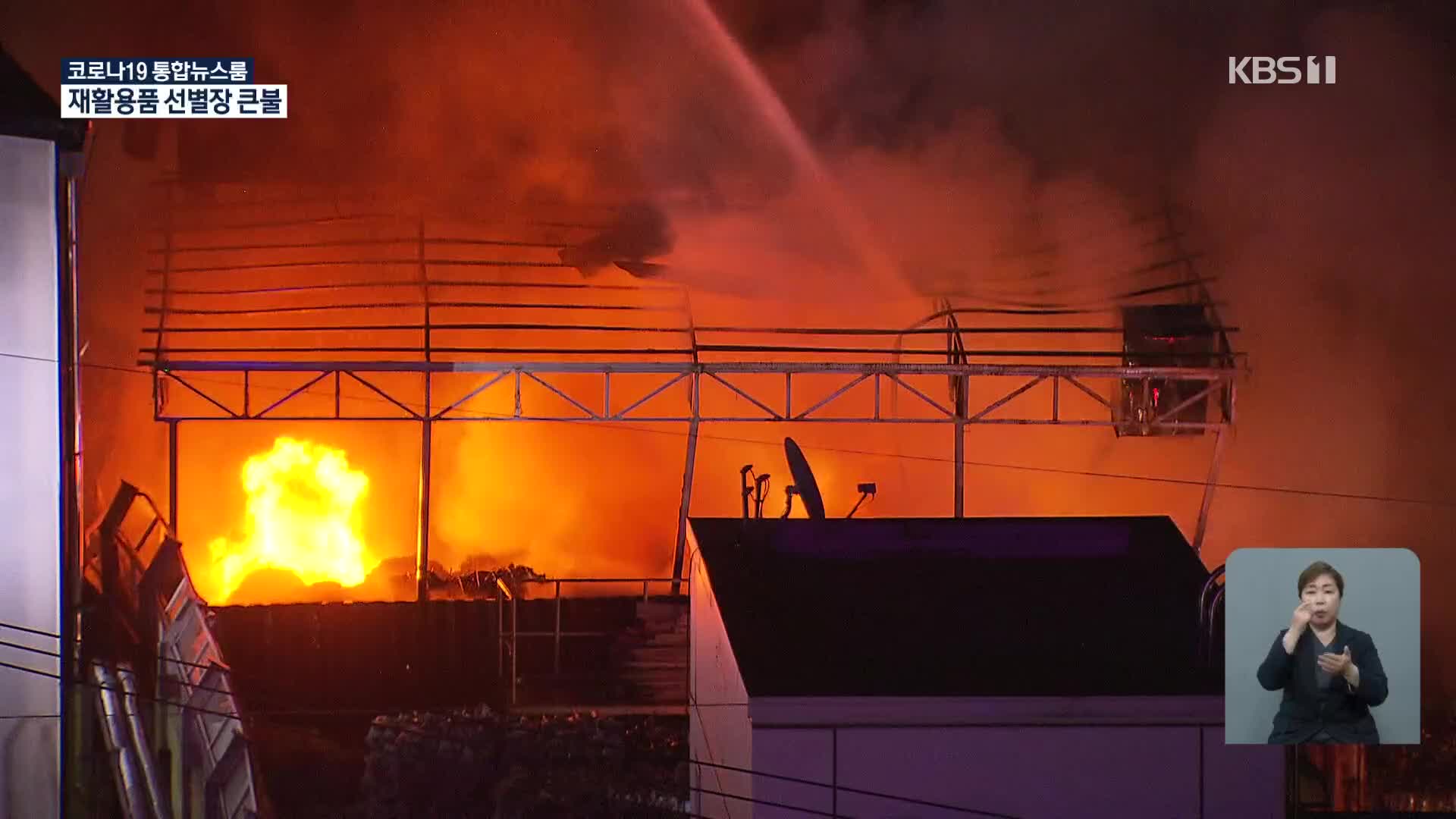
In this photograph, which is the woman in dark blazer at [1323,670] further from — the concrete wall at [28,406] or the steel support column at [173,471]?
the steel support column at [173,471]

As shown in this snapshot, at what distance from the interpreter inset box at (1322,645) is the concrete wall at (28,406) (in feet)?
22.5

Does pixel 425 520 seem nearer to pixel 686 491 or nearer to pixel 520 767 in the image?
pixel 686 491

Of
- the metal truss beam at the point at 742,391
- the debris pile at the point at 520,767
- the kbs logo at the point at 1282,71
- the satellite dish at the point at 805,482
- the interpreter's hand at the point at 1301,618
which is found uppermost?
the kbs logo at the point at 1282,71

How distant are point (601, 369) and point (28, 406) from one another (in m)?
4.70

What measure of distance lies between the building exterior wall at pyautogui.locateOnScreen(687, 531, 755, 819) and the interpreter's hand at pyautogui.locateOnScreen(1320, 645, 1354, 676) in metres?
2.60

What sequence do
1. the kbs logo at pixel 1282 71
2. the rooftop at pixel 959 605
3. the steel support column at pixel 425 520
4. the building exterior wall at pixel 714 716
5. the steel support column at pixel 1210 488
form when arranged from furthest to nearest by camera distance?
the kbs logo at pixel 1282 71, the steel support column at pixel 1210 488, the steel support column at pixel 425 520, the building exterior wall at pixel 714 716, the rooftop at pixel 959 605

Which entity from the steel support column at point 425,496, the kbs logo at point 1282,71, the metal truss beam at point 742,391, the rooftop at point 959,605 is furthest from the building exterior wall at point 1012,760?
the kbs logo at point 1282,71

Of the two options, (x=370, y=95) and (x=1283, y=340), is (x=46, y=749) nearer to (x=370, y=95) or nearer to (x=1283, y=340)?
(x=370, y=95)

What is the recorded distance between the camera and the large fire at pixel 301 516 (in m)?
14.8

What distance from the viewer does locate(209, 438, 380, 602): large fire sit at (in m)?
14.8

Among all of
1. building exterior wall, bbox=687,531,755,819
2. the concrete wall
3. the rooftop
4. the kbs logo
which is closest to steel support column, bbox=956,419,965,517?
building exterior wall, bbox=687,531,755,819

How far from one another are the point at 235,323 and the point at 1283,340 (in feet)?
33.5

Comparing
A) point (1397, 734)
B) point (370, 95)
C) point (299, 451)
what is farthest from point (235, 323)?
point (1397, 734)

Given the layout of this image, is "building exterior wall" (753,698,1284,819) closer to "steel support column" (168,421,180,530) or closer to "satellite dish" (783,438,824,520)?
"satellite dish" (783,438,824,520)
